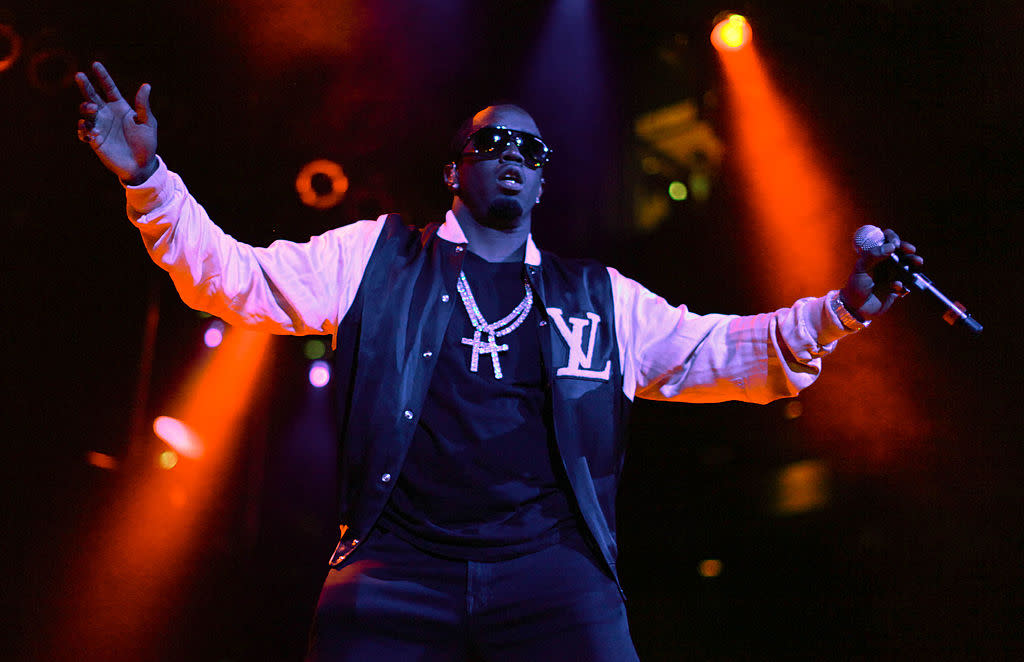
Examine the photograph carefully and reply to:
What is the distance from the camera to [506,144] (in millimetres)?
2881

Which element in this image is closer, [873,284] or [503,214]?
[873,284]

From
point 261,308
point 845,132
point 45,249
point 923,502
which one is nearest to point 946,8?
point 845,132

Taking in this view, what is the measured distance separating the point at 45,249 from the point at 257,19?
1622 millimetres

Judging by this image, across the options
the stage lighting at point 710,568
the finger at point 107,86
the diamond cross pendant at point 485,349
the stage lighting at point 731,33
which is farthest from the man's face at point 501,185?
the stage lighting at point 710,568

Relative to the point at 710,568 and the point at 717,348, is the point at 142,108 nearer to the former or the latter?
the point at 717,348

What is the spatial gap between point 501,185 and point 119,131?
127 cm

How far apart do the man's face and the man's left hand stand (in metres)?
1.17

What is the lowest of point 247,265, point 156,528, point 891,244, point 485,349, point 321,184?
point 156,528

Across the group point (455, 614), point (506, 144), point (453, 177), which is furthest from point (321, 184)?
point (455, 614)

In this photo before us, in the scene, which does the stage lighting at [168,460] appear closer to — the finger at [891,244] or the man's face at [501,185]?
the man's face at [501,185]

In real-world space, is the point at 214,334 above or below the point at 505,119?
below

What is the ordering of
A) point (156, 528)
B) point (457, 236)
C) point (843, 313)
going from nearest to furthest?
point (843, 313) → point (457, 236) → point (156, 528)

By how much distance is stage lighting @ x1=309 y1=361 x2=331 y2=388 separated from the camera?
4.38m

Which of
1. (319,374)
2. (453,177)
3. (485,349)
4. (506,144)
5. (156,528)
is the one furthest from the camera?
(319,374)
